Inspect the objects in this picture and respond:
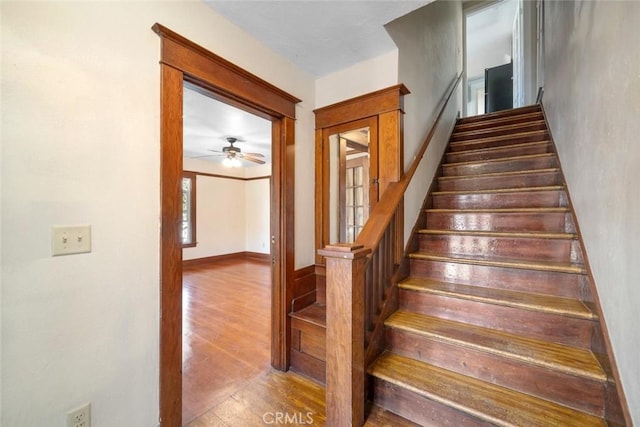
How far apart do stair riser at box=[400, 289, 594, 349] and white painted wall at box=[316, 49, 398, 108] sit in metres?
1.60

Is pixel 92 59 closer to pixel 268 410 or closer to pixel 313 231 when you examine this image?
pixel 313 231

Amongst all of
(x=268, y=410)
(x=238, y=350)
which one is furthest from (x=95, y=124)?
(x=238, y=350)

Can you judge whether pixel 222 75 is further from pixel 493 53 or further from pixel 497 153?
pixel 493 53

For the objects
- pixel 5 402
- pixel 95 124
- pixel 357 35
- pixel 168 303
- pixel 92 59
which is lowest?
pixel 5 402

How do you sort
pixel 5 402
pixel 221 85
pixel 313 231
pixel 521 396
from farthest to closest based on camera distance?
pixel 313 231 → pixel 221 85 → pixel 521 396 → pixel 5 402

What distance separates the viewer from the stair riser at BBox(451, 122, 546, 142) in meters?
2.99

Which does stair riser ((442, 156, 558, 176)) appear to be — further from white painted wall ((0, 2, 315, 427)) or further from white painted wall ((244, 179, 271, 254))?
white painted wall ((244, 179, 271, 254))

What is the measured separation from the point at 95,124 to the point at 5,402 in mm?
1125

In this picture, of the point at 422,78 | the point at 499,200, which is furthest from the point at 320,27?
the point at 499,200

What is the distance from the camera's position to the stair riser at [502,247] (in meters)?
1.69

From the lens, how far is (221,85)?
66.0 inches

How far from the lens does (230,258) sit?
684cm

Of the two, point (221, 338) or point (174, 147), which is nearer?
point (174, 147)

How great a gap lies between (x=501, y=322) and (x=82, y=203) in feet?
7.24
